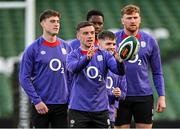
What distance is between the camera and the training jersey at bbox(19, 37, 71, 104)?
7.82 metres

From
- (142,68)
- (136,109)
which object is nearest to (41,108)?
(136,109)

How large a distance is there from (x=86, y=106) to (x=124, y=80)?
810 mm

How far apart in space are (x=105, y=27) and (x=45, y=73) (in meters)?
9.49

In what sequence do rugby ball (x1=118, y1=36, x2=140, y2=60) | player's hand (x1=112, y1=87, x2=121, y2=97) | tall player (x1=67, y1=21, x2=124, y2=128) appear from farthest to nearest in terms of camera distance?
player's hand (x1=112, y1=87, x2=121, y2=97) → tall player (x1=67, y1=21, x2=124, y2=128) → rugby ball (x1=118, y1=36, x2=140, y2=60)

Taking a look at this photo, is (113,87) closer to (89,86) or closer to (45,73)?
(89,86)

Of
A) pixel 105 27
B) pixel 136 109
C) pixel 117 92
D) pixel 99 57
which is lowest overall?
pixel 136 109

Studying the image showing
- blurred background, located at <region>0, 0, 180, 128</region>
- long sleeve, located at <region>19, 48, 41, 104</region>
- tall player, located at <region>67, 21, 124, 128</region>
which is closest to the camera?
tall player, located at <region>67, 21, 124, 128</region>

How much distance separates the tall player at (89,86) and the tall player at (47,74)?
0.69 meters

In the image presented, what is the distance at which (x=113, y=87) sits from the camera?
25.3 ft

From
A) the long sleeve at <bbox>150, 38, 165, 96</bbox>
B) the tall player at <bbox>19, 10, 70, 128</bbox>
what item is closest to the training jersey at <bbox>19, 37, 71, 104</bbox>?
the tall player at <bbox>19, 10, 70, 128</bbox>

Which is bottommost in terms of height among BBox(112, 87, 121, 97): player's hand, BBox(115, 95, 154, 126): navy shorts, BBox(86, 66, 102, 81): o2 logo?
BBox(115, 95, 154, 126): navy shorts

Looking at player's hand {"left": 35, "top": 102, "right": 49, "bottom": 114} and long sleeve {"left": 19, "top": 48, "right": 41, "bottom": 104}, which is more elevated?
long sleeve {"left": 19, "top": 48, "right": 41, "bottom": 104}

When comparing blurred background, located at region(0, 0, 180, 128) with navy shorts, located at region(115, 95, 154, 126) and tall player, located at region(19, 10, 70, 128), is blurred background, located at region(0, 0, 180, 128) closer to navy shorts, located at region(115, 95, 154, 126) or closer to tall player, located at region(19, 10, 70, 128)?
navy shorts, located at region(115, 95, 154, 126)

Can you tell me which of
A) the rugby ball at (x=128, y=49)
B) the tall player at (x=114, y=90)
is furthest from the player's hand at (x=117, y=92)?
the rugby ball at (x=128, y=49)
